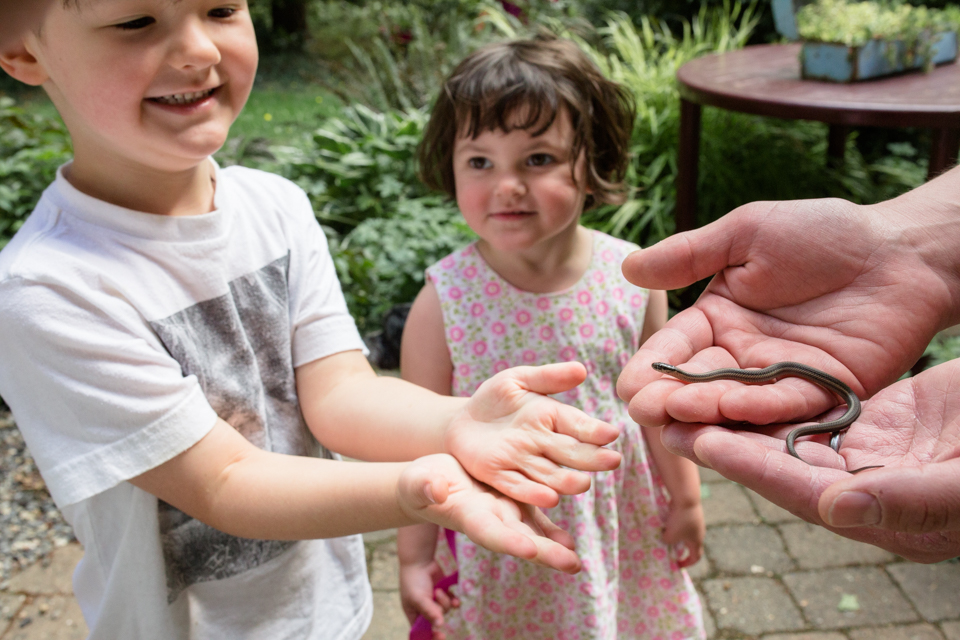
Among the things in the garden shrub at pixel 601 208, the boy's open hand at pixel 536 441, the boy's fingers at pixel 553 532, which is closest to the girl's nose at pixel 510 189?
the boy's open hand at pixel 536 441

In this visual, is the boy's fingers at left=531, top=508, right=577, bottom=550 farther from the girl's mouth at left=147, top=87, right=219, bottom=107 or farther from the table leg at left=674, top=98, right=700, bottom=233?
the table leg at left=674, top=98, right=700, bottom=233

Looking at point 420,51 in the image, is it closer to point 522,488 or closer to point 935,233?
point 935,233

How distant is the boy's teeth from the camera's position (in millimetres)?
1696

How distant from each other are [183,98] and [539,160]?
1.12 m

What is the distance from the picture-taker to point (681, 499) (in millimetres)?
2383

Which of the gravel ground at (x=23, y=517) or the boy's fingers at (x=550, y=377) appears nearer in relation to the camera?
the boy's fingers at (x=550, y=377)

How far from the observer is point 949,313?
1.89m

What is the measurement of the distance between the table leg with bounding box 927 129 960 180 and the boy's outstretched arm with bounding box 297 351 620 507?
11.1 ft

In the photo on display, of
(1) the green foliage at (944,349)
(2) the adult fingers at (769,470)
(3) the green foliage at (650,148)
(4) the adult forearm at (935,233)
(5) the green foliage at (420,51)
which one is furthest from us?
(5) the green foliage at (420,51)

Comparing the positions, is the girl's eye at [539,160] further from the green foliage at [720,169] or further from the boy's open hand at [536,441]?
the green foliage at [720,169]

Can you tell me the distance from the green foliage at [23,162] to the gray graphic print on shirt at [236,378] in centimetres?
411

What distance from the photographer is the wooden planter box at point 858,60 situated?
15.0 feet

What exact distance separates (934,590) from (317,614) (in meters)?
2.92

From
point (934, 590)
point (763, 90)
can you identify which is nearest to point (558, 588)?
point (934, 590)
